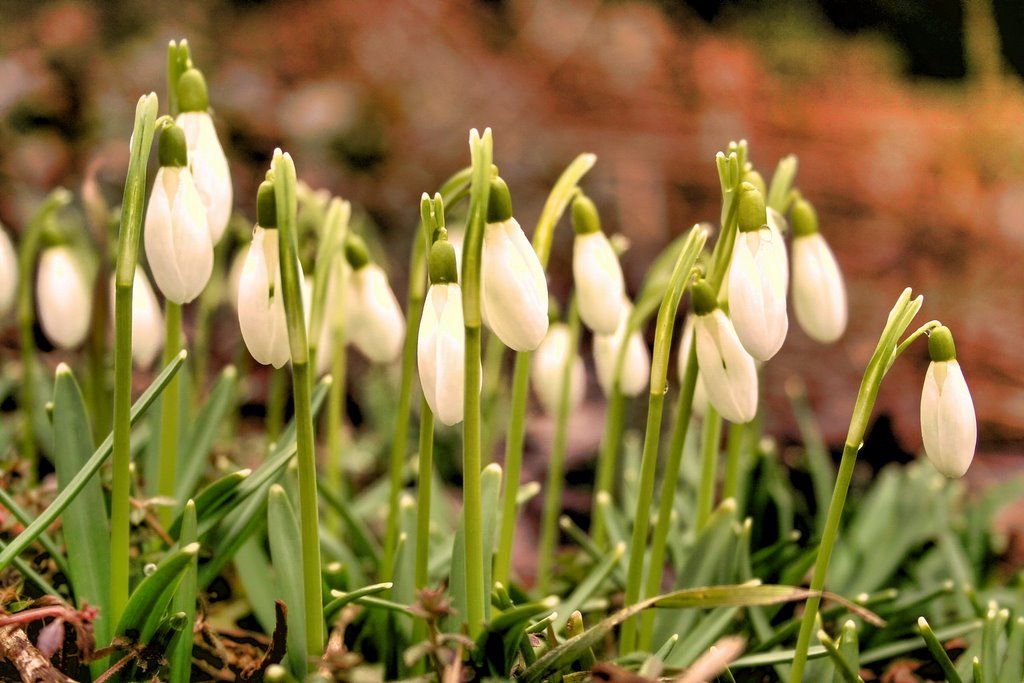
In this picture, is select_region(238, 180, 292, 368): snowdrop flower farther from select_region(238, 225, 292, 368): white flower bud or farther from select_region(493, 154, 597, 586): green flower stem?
select_region(493, 154, 597, 586): green flower stem

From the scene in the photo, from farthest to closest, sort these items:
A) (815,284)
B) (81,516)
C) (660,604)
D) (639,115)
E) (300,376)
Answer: (639,115)
(815,284)
(81,516)
(660,604)
(300,376)

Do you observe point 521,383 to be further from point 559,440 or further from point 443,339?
point 559,440

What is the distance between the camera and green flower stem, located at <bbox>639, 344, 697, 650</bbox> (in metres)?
1.03

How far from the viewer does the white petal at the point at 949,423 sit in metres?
0.87

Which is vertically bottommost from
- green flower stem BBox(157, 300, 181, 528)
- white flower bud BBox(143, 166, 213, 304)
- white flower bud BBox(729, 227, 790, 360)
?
green flower stem BBox(157, 300, 181, 528)

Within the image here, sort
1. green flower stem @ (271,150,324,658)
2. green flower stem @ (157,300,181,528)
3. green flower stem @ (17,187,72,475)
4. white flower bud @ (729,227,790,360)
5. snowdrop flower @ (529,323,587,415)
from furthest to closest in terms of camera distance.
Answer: snowdrop flower @ (529,323,587,415), green flower stem @ (17,187,72,475), green flower stem @ (157,300,181,528), white flower bud @ (729,227,790,360), green flower stem @ (271,150,324,658)

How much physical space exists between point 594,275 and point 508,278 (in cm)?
27

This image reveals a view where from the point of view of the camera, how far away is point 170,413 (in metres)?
1.15

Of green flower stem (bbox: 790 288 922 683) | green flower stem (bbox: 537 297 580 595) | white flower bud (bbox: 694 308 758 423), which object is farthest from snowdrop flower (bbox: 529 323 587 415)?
green flower stem (bbox: 790 288 922 683)

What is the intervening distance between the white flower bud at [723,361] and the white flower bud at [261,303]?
0.43m

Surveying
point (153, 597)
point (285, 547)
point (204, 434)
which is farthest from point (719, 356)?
point (204, 434)

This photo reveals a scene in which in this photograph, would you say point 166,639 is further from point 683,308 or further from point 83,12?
point 83,12

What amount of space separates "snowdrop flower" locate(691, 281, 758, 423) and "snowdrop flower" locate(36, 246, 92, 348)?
943 millimetres

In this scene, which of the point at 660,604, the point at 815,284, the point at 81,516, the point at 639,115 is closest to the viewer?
the point at 660,604
